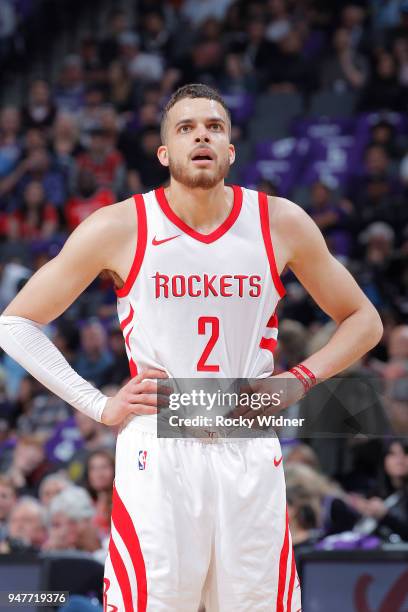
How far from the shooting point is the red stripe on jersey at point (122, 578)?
3.48 meters

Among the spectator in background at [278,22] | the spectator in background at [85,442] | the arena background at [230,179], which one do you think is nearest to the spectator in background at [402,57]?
the arena background at [230,179]

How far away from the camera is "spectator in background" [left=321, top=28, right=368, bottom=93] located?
12.5 metres

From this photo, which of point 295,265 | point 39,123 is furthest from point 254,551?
point 39,123

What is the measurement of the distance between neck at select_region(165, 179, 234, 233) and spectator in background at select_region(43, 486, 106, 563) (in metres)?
3.03

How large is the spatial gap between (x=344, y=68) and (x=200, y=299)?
947cm

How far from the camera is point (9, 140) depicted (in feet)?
41.9

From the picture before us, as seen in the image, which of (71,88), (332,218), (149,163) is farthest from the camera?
(71,88)

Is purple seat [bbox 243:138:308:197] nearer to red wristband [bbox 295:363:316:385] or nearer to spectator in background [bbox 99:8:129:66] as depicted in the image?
spectator in background [bbox 99:8:129:66]

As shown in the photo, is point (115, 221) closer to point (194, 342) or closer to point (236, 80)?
point (194, 342)

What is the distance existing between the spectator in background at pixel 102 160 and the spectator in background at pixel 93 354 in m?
2.80

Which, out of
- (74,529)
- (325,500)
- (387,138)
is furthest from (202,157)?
(387,138)

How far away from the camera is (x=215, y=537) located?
3.50 meters

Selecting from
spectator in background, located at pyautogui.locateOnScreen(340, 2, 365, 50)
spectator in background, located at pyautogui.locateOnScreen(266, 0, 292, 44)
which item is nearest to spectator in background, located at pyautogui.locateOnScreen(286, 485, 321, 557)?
spectator in background, located at pyautogui.locateOnScreen(340, 2, 365, 50)

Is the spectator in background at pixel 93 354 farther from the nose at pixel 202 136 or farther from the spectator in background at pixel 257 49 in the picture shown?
the nose at pixel 202 136
